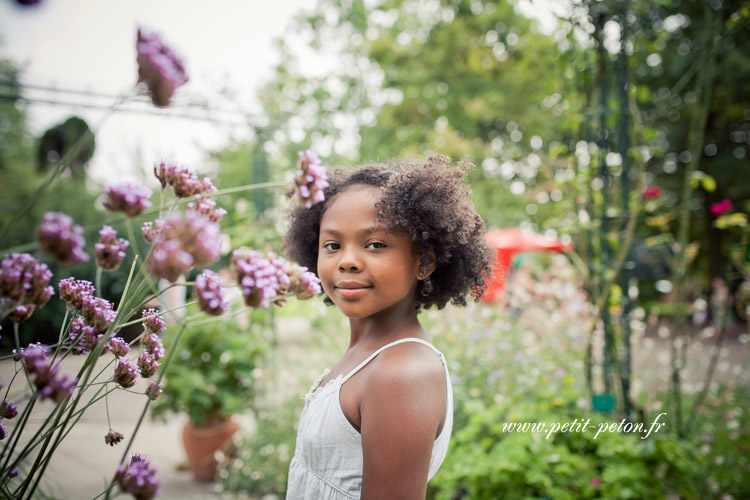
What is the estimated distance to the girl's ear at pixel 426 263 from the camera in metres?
1.40

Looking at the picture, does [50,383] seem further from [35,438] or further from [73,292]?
[73,292]

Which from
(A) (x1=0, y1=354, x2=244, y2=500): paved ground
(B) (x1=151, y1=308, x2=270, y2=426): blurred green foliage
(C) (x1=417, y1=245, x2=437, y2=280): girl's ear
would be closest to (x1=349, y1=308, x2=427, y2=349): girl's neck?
(C) (x1=417, y1=245, x2=437, y2=280): girl's ear

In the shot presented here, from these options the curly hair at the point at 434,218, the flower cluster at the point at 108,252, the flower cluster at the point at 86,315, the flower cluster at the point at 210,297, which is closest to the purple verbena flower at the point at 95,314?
the flower cluster at the point at 86,315

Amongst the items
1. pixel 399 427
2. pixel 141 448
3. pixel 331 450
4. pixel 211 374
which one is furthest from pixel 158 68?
pixel 141 448

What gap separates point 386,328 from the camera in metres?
1.36

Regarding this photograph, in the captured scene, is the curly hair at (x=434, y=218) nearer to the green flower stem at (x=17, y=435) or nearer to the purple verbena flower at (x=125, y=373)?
the purple verbena flower at (x=125, y=373)

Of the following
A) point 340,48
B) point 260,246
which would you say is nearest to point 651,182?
point 340,48

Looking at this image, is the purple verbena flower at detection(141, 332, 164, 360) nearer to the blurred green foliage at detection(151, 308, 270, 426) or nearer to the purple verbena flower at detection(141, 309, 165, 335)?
the purple verbena flower at detection(141, 309, 165, 335)

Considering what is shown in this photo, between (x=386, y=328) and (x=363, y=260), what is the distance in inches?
9.2

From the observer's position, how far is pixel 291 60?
6.89 meters

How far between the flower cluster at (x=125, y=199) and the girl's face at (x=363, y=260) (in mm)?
643

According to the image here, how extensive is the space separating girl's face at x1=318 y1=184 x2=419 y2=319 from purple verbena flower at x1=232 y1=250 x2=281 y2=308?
0.50 meters

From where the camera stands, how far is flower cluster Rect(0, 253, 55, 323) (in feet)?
2.02

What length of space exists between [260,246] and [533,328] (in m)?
2.66
